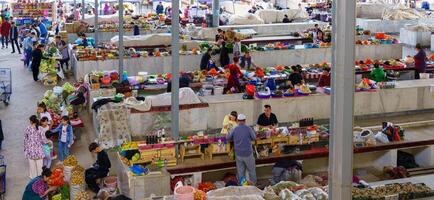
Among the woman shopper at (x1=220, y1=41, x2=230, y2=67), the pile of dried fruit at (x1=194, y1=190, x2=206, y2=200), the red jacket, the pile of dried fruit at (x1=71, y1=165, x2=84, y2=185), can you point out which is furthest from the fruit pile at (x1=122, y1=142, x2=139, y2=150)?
the red jacket

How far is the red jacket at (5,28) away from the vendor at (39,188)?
59.6ft

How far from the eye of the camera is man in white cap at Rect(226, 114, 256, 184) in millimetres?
10594

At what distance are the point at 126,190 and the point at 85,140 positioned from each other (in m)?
3.86

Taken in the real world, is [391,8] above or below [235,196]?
above

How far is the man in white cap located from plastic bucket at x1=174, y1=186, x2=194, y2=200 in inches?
67.7

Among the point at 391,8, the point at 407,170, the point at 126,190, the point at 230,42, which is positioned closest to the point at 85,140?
the point at 126,190

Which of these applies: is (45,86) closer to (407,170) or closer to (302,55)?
(302,55)

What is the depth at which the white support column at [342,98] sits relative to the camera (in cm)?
598

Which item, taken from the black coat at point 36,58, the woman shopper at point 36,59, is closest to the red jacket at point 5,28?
the woman shopper at point 36,59

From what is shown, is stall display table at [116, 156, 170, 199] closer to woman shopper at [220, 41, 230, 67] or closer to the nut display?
the nut display

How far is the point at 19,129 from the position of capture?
1493 centimetres

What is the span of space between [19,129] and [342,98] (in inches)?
415

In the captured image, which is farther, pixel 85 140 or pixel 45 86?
pixel 45 86

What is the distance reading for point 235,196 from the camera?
361 inches
